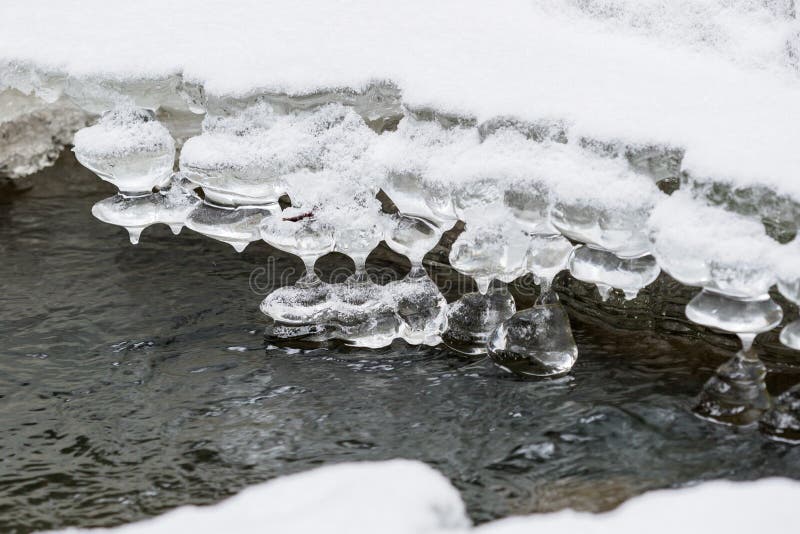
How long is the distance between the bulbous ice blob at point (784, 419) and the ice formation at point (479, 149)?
0.03m

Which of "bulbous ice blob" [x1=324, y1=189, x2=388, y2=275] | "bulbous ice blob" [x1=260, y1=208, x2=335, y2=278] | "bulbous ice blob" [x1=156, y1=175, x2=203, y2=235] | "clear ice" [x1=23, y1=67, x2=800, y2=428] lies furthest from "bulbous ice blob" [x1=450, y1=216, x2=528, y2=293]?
"bulbous ice blob" [x1=156, y1=175, x2=203, y2=235]

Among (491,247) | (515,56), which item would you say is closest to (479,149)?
(491,247)

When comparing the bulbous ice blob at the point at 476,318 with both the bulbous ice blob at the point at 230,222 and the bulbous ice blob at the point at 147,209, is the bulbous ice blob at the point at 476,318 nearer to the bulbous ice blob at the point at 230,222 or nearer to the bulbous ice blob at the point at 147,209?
the bulbous ice blob at the point at 230,222

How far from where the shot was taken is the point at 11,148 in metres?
3.54

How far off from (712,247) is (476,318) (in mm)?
689

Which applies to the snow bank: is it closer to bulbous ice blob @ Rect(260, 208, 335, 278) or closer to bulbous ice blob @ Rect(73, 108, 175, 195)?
bulbous ice blob @ Rect(260, 208, 335, 278)

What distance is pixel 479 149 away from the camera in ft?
7.26

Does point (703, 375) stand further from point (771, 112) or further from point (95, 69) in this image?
point (95, 69)

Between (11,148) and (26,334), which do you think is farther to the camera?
(11,148)

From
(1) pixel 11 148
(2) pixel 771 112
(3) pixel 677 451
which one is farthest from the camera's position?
(1) pixel 11 148

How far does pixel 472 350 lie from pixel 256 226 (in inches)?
26.7

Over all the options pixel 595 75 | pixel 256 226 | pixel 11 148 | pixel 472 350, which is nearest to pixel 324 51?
pixel 256 226

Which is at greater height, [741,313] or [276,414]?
[741,313]

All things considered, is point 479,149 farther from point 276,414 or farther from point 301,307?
point 276,414
